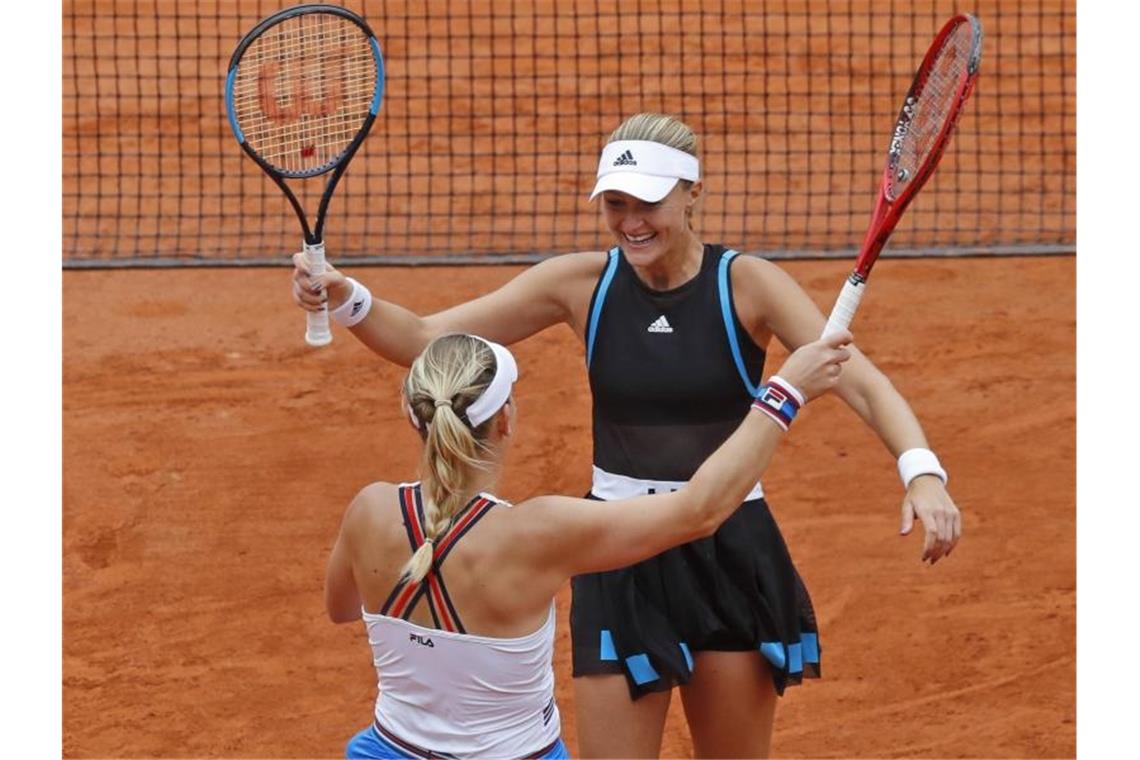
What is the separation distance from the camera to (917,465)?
4.52m

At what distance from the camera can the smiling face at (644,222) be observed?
190 inches

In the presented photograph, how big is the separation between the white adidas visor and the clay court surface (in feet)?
11.0

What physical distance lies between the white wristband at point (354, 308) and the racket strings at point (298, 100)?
0.63 metres

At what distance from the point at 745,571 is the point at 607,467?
475mm

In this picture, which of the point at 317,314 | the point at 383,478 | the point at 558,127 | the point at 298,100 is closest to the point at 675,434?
the point at 317,314

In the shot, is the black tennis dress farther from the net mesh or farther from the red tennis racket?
the net mesh

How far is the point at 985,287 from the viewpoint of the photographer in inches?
418

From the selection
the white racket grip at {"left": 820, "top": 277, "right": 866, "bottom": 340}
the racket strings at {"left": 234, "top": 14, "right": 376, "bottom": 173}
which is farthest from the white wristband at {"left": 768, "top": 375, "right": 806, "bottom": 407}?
the racket strings at {"left": 234, "top": 14, "right": 376, "bottom": 173}

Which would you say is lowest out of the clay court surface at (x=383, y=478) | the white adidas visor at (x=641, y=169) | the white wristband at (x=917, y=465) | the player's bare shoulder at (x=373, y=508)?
the clay court surface at (x=383, y=478)

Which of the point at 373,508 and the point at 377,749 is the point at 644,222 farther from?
the point at 377,749

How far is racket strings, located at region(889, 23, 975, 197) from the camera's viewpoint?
15.8ft

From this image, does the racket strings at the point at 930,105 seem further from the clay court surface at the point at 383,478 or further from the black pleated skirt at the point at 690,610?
the clay court surface at the point at 383,478

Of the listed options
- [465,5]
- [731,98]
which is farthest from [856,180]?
[465,5]

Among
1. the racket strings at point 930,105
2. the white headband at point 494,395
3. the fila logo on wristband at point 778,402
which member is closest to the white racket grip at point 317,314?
the white headband at point 494,395
